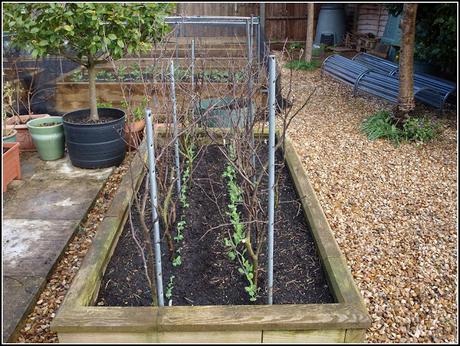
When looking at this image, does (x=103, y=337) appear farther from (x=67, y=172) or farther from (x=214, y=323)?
(x=67, y=172)

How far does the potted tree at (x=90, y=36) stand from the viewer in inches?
147

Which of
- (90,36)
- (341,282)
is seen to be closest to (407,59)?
(90,36)

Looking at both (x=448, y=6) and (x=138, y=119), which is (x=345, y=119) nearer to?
(x=448, y=6)

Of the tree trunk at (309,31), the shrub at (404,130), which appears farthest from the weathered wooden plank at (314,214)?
the tree trunk at (309,31)

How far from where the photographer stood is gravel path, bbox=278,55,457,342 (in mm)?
2725

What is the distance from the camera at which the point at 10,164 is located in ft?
13.9

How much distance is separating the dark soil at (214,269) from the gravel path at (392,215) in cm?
42

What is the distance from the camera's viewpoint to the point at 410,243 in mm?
3402

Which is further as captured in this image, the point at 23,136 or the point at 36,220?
the point at 23,136

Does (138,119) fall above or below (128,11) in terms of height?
below

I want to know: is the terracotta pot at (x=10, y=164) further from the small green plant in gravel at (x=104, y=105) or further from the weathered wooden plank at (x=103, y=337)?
the weathered wooden plank at (x=103, y=337)

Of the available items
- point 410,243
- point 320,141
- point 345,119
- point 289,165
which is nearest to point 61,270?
point 289,165

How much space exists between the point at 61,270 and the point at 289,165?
225 centimetres

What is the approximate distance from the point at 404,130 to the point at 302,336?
4107mm
